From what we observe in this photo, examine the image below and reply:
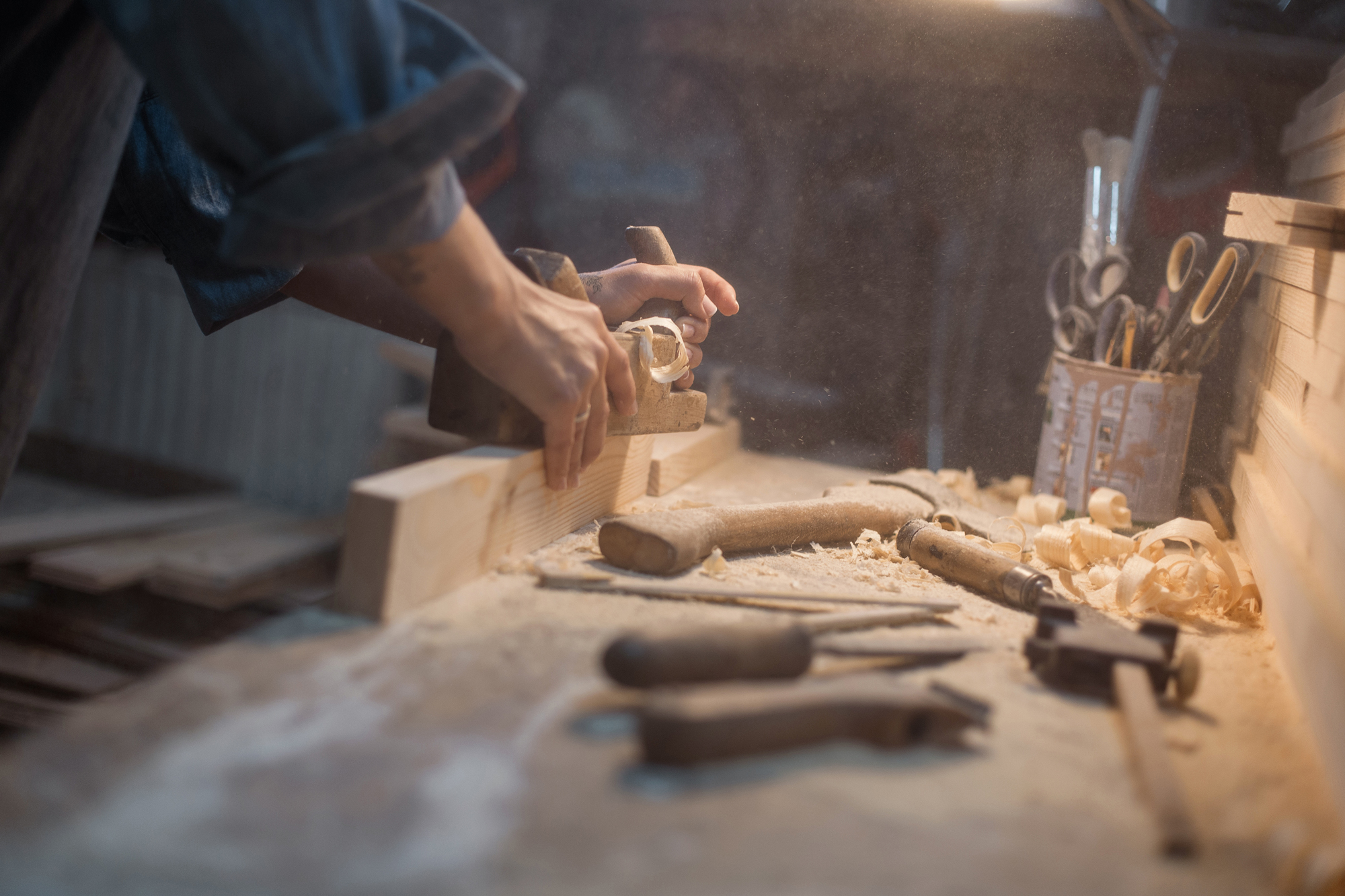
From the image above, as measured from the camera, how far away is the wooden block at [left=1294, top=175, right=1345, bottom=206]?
1494mm

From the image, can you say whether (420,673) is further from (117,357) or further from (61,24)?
(117,357)

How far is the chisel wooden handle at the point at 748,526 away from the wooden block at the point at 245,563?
1.36m

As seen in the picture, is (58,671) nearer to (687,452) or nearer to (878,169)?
(687,452)

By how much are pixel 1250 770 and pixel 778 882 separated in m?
0.53

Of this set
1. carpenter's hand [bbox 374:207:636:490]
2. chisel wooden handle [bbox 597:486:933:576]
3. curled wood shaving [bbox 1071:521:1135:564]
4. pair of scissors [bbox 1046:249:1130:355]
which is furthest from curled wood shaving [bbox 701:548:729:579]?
pair of scissors [bbox 1046:249:1130:355]

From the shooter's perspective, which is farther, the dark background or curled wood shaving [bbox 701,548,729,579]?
the dark background

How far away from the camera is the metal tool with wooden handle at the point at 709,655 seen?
32.5 inches

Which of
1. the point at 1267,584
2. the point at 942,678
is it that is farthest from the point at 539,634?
the point at 1267,584

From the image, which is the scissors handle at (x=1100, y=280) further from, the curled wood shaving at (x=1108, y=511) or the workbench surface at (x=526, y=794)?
the workbench surface at (x=526, y=794)

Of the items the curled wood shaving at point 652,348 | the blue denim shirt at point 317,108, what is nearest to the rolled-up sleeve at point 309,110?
the blue denim shirt at point 317,108

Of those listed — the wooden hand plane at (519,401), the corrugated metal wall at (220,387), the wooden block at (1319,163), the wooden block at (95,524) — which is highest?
the wooden block at (1319,163)

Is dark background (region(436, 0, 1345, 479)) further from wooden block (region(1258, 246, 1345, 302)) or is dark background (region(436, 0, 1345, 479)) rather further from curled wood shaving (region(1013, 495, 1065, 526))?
curled wood shaving (region(1013, 495, 1065, 526))

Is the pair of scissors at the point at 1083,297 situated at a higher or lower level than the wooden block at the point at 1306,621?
higher

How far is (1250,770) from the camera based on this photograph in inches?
34.2
